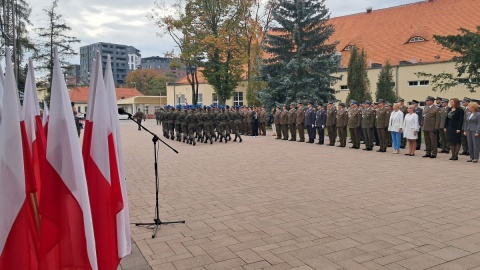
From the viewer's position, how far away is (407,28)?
39719 mm

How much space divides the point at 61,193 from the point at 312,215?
4045 mm

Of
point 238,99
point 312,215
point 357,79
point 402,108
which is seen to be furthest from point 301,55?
point 238,99

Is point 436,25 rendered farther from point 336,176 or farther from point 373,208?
point 373,208

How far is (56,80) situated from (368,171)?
8.42 m

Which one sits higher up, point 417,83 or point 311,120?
point 417,83

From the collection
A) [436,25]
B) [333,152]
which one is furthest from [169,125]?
[436,25]

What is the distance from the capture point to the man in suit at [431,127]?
12188 mm

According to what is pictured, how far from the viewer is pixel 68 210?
8.48 feet

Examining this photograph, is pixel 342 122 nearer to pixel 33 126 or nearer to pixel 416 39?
pixel 33 126

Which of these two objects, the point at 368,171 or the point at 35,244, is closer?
the point at 35,244

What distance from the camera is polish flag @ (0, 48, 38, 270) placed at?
8.03 feet

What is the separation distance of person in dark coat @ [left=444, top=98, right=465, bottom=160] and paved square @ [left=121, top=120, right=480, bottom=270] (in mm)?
1051

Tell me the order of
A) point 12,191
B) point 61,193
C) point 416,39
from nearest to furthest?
point 12,191 < point 61,193 < point 416,39

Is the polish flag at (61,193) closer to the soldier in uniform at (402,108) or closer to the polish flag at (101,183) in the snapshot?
the polish flag at (101,183)
